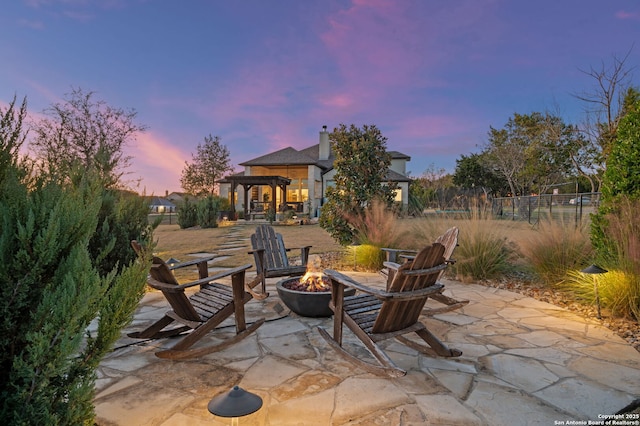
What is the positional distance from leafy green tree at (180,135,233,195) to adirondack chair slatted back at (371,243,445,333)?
28.1m

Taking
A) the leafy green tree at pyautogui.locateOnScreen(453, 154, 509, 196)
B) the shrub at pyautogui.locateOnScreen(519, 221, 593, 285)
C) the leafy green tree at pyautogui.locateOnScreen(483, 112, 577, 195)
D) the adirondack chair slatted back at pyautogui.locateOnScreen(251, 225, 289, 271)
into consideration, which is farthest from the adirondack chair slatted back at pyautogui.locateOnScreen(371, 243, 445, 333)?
the leafy green tree at pyautogui.locateOnScreen(453, 154, 509, 196)

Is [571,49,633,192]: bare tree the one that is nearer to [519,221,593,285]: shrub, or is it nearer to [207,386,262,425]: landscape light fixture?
[519,221,593,285]: shrub

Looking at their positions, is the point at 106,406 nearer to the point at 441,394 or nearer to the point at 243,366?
the point at 243,366

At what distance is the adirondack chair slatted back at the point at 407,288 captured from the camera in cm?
228

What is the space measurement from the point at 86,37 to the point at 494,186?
3070cm

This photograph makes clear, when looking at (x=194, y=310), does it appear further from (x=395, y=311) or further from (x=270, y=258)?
(x=270, y=258)

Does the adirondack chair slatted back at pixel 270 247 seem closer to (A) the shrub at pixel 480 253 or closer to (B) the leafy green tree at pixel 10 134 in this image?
(A) the shrub at pixel 480 253

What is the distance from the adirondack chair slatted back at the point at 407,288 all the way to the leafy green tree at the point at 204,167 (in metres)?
28.1

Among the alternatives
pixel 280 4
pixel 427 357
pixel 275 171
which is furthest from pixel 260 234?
pixel 275 171

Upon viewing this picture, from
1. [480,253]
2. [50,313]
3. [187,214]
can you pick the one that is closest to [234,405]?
[50,313]

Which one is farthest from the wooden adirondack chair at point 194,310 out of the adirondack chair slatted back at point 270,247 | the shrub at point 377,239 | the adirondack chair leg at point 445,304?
the shrub at point 377,239

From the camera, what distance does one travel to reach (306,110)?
14016 millimetres

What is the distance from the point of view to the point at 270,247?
473 centimetres

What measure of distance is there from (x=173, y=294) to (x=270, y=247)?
2.19 meters
